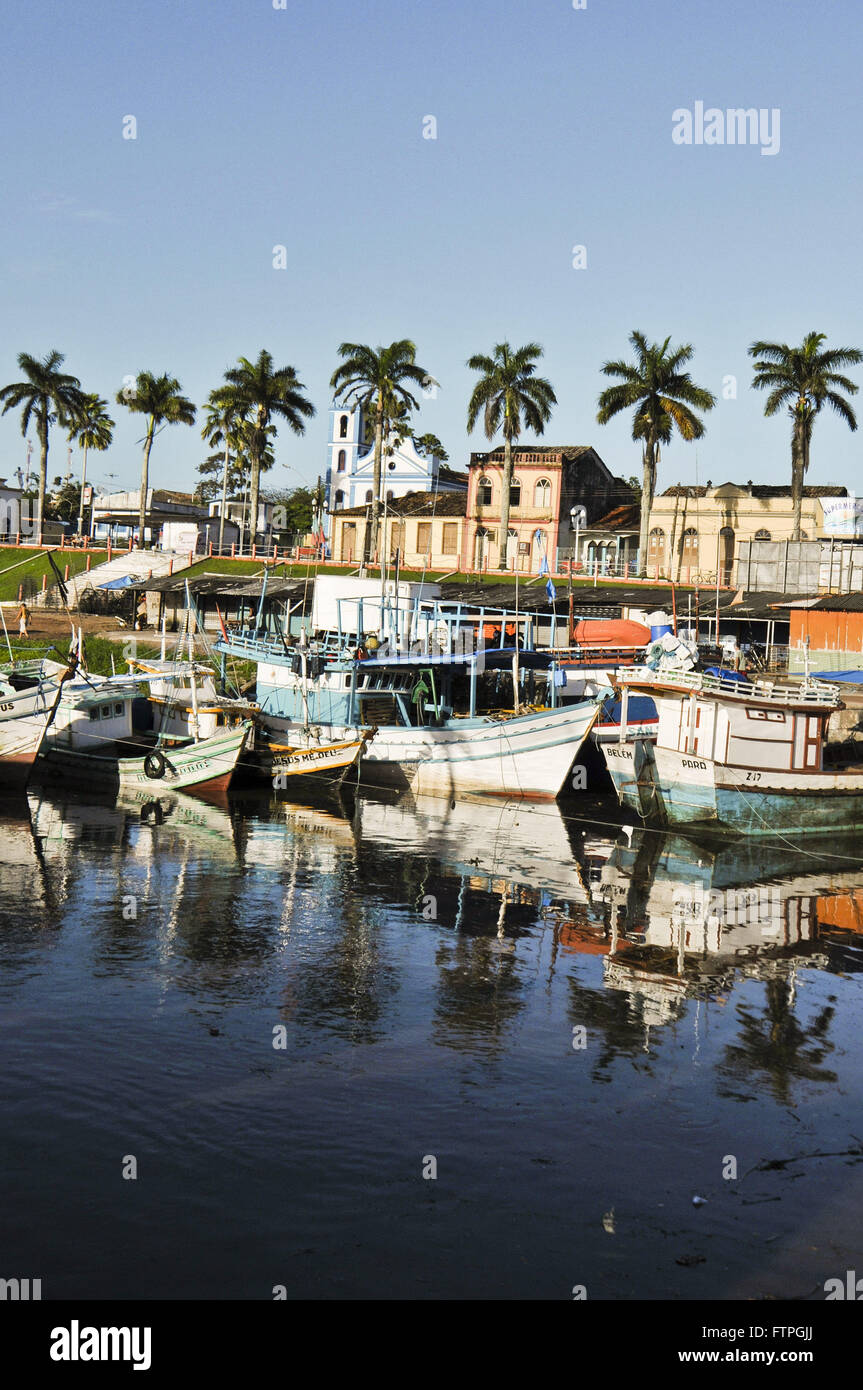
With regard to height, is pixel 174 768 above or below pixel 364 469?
below

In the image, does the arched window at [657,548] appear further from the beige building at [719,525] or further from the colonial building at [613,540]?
the colonial building at [613,540]

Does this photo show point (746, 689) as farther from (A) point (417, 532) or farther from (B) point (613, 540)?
(A) point (417, 532)

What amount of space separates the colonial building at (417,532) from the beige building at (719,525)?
14.9m

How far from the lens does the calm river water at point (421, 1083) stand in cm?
1085

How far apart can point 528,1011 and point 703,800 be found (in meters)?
16.9

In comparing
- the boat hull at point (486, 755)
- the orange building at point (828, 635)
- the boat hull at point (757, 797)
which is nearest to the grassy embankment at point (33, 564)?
the boat hull at point (486, 755)

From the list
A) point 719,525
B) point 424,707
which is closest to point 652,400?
point 719,525

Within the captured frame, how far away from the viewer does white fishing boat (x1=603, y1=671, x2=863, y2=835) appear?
107 feet

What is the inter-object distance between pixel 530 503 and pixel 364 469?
102ft

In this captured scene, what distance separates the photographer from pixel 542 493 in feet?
→ 267

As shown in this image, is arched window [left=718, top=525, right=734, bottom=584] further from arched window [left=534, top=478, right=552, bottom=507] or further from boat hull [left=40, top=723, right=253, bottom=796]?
boat hull [left=40, top=723, right=253, bottom=796]

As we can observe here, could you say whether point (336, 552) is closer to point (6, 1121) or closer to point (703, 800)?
point (703, 800)

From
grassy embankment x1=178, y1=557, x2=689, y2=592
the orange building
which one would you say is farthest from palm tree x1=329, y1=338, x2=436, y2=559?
the orange building

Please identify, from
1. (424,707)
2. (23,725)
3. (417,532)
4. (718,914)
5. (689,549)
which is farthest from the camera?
(417,532)
